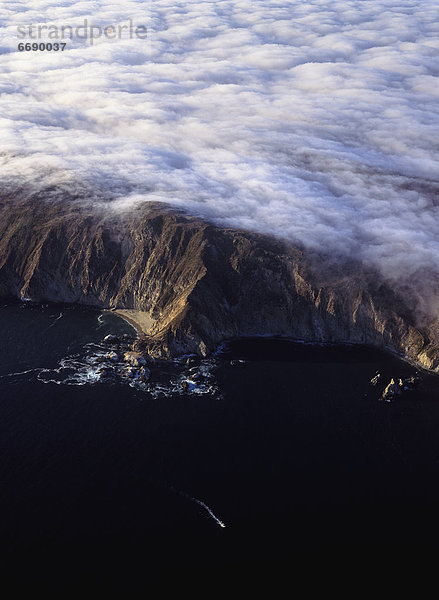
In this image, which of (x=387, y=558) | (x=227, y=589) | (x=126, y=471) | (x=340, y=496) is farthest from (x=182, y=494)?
(x=387, y=558)

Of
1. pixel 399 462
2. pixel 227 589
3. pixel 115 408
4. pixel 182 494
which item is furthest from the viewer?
pixel 115 408

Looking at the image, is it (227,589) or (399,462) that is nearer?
(227,589)

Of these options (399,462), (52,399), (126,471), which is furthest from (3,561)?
(399,462)

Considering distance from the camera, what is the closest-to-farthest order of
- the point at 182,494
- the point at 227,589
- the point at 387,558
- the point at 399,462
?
the point at 227,589 → the point at 387,558 → the point at 182,494 → the point at 399,462

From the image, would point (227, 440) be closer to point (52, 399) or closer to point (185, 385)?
point (185, 385)

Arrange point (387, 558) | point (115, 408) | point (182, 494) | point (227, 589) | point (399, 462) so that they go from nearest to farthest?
point (227, 589), point (387, 558), point (182, 494), point (399, 462), point (115, 408)

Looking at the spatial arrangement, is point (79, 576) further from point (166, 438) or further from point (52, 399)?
point (52, 399)
